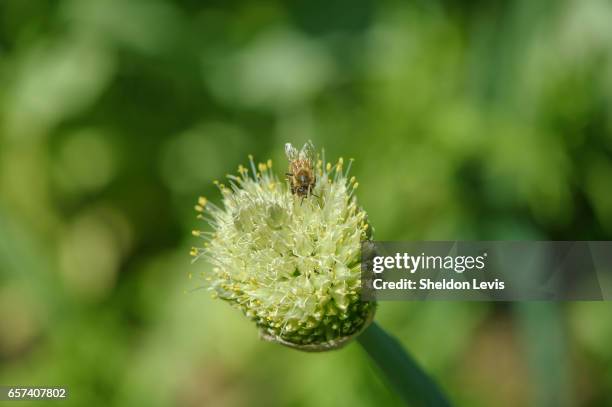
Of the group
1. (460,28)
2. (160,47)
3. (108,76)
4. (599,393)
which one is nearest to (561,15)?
(460,28)

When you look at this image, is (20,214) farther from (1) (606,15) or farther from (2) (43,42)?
(1) (606,15)

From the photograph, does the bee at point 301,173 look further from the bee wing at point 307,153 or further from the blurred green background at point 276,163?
the blurred green background at point 276,163

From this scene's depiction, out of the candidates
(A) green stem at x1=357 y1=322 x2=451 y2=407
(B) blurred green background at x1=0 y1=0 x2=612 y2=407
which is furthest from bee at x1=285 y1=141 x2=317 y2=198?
(B) blurred green background at x1=0 y1=0 x2=612 y2=407

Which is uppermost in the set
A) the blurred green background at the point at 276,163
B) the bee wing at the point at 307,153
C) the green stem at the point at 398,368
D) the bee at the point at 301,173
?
the blurred green background at the point at 276,163

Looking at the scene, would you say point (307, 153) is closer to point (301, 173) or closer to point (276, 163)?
point (301, 173)

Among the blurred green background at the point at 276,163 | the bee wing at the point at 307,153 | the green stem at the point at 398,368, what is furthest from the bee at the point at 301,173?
the blurred green background at the point at 276,163

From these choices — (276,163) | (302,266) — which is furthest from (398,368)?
(276,163)
